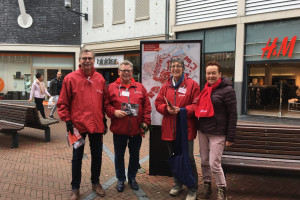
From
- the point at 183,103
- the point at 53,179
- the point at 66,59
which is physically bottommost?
the point at 53,179

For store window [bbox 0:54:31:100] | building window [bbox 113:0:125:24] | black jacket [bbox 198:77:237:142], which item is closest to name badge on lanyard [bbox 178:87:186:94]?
black jacket [bbox 198:77:237:142]

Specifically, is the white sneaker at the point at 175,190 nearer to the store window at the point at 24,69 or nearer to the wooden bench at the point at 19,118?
the wooden bench at the point at 19,118

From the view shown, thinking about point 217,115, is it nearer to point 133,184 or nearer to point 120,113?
point 120,113

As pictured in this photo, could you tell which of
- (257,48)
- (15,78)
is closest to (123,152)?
(257,48)

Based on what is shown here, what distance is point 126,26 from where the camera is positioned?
589 inches

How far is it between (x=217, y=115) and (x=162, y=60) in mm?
1495

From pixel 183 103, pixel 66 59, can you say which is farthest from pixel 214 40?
pixel 66 59

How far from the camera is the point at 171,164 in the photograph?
3699mm

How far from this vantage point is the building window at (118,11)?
14991 millimetres

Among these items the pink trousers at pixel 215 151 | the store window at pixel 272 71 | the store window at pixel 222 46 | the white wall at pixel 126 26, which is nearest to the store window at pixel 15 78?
the white wall at pixel 126 26

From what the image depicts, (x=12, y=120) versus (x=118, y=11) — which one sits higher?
(x=118, y=11)

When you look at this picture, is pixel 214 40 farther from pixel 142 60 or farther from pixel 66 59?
pixel 66 59

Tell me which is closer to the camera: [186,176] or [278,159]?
[186,176]

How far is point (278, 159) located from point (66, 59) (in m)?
16.9
